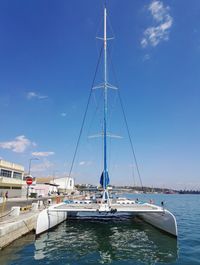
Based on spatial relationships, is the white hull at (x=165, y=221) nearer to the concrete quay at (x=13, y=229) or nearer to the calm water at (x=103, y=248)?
the calm water at (x=103, y=248)

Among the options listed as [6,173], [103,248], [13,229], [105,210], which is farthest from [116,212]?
[6,173]

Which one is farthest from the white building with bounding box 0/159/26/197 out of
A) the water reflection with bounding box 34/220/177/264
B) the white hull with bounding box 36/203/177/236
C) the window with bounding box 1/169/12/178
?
the water reflection with bounding box 34/220/177/264

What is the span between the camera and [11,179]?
154 ft

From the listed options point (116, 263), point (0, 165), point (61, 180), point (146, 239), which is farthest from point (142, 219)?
point (61, 180)

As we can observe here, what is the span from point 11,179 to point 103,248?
37.8 metres

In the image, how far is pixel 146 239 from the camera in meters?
15.2

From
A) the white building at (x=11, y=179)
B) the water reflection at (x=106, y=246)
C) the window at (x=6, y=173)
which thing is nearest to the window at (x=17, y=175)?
the white building at (x=11, y=179)

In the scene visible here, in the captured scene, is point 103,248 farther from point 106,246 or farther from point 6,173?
point 6,173

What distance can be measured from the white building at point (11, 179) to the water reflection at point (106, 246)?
92.7 ft

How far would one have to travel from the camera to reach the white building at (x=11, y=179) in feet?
142

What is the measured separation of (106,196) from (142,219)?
4.88 meters

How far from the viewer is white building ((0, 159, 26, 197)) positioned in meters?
43.3

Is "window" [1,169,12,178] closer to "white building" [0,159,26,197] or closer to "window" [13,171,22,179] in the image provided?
"white building" [0,159,26,197]

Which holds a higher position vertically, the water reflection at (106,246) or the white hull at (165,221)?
the white hull at (165,221)
